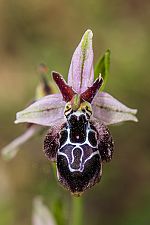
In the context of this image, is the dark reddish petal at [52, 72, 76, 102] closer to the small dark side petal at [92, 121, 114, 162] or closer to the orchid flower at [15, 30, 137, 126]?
the orchid flower at [15, 30, 137, 126]

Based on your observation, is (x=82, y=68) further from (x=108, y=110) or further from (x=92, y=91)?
(x=108, y=110)

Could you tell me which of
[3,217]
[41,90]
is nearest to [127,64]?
[3,217]

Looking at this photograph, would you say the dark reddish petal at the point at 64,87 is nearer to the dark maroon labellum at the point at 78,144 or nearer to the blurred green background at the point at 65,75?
the dark maroon labellum at the point at 78,144

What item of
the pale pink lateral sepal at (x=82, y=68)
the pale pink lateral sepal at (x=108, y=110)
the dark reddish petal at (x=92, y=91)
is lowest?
the pale pink lateral sepal at (x=108, y=110)

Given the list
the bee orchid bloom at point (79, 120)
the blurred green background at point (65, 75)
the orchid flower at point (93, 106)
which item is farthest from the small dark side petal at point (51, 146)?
the blurred green background at point (65, 75)

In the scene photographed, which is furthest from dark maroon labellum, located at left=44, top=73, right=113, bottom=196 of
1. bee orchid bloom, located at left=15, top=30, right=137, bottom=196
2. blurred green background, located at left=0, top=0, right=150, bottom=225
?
blurred green background, located at left=0, top=0, right=150, bottom=225

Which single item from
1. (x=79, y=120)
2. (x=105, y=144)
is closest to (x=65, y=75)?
(x=79, y=120)
